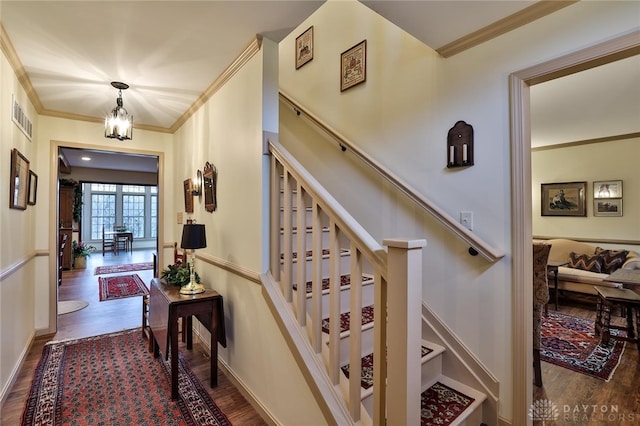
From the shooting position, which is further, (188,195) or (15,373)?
(188,195)

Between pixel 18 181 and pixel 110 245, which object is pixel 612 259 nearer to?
pixel 18 181

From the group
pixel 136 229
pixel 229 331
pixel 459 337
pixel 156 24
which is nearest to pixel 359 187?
pixel 459 337

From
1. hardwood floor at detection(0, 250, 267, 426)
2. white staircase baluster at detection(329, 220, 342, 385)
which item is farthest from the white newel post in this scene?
hardwood floor at detection(0, 250, 267, 426)

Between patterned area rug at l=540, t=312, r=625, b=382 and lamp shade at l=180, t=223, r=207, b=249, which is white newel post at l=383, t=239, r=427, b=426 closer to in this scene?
lamp shade at l=180, t=223, r=207, b=249

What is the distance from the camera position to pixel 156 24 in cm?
181

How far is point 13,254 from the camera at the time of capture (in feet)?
7.64

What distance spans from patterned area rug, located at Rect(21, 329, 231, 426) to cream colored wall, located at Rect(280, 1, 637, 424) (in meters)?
1.73

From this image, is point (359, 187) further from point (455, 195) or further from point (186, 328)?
point (186, 328)

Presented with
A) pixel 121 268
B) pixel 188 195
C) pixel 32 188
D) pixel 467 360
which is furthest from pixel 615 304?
pixel 121 268

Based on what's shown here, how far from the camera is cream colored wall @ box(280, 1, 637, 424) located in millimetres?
1703

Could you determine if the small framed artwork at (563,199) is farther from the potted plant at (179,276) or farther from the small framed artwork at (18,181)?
the small framed artwork at (18,181)

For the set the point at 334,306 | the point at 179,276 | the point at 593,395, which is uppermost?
the point at 334,306

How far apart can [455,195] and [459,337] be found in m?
0.96

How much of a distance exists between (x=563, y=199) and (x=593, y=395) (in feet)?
14.0
